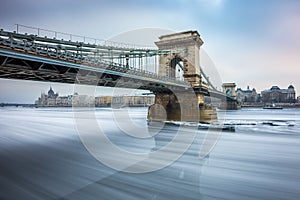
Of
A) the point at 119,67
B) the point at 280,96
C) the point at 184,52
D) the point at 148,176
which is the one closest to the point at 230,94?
the point at 280,96

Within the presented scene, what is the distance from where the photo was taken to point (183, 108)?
26.0 meters

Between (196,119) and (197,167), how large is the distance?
17.6m

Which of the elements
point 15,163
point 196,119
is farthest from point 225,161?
point 196,119

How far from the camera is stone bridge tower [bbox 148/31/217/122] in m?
25.4

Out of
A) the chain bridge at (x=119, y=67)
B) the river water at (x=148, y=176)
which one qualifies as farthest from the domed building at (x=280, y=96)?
the river water at (x=148, y=176)

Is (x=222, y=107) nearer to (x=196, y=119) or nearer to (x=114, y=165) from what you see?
(x=196, y=119)

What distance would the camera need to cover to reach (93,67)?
38.3 ft

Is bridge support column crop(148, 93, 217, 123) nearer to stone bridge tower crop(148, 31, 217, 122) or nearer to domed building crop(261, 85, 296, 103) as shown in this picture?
stone bridge tower crop(148, 31, 217, 122)

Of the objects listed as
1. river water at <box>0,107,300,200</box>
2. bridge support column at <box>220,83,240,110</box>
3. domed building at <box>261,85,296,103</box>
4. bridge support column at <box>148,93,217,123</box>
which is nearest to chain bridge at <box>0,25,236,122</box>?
bridge support column at <box>148,93,217,123</box>

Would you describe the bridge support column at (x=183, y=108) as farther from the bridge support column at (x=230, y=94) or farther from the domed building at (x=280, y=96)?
the domed building at (x=280, y=96)

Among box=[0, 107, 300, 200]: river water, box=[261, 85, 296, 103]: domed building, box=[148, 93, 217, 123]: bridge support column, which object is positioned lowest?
box=[0, 107, 300, 200]: river water

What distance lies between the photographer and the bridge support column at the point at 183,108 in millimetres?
25359

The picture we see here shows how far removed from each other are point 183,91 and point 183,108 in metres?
2.22

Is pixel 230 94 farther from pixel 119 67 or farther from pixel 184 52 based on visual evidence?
pixel 119 67
